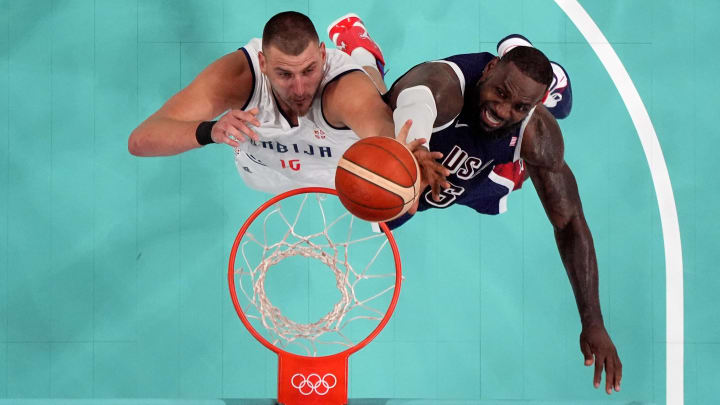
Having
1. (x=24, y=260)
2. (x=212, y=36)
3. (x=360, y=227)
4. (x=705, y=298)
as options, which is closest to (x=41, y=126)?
(x=24, y=260)

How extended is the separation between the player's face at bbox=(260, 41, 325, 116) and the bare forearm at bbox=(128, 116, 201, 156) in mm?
397

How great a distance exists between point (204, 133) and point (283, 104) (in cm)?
57

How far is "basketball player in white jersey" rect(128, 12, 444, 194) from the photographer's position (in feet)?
9.18

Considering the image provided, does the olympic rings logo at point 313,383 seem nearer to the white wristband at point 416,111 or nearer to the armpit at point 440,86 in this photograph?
the white wristband at point 416,111

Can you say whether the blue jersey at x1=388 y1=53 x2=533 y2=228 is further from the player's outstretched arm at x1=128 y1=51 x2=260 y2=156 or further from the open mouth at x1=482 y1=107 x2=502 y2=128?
the player's outstretched arm at x1=128 y1=51 x2=260 y2=156

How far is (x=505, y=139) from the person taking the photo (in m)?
3.21

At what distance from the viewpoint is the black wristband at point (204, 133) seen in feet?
8.57

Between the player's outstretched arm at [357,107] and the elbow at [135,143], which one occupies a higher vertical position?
the player's outstretched arm at [357,107]

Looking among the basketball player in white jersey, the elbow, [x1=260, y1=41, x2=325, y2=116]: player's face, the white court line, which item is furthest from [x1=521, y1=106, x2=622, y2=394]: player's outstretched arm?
the white court line

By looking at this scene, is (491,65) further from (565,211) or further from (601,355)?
(601,355)

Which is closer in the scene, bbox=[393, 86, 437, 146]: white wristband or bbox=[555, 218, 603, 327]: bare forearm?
bbox=[393, 86, 437, 146]: white wristband

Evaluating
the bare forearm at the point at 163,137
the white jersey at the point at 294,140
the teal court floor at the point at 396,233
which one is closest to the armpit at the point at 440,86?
the white jersey at the point at 294,140

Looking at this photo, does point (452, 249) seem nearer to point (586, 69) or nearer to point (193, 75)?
point (586, 69)

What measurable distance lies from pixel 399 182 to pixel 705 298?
376 cm
